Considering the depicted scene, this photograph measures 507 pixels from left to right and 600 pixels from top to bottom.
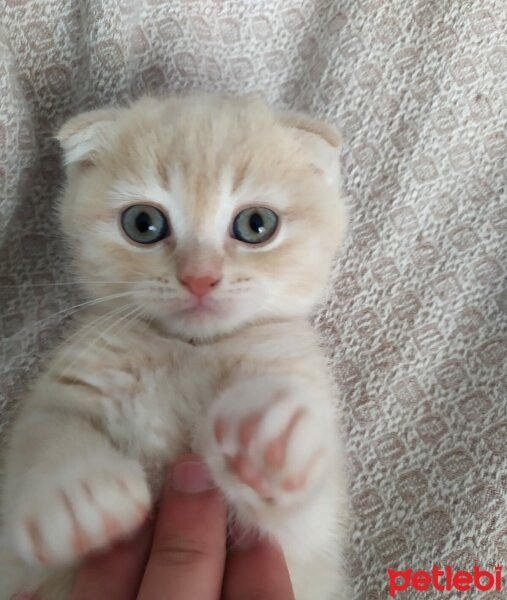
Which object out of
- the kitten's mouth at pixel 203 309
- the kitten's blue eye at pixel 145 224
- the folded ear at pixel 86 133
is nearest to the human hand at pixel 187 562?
the kitten's mouth at pixel 203 309

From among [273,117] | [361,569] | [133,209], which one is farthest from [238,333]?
[361,569]

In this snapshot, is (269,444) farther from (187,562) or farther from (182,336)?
(182,336)

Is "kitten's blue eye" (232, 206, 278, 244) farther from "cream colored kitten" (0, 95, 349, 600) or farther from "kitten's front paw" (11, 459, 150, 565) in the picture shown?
"kitten's front paw" (11, 459, 150, 565)

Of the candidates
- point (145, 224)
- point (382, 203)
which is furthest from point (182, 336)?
point (382, 203)

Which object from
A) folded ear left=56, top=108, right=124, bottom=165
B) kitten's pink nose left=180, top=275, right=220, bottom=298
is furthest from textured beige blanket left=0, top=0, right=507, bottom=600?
kitten's pink nose left=180, top=275, right=220, bottom=298

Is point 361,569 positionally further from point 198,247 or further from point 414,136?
point 414,136

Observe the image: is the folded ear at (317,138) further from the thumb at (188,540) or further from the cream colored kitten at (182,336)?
the thumb at (188,540)
